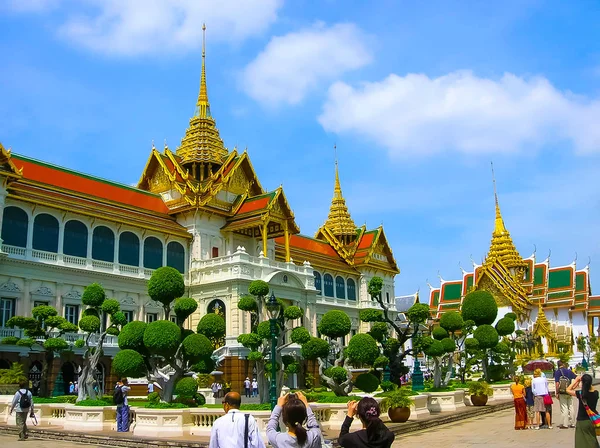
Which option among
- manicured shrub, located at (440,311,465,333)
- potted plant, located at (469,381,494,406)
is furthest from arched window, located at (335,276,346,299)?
potted plant, located at (469,381,494,406)

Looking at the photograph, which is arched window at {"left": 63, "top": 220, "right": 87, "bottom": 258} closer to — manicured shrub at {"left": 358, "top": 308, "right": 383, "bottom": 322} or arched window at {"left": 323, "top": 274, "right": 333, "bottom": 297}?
manicured shrub at {"left": 358, "top": 308, "right": 383, "bottom": 322}

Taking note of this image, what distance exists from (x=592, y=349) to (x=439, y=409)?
5108 cm

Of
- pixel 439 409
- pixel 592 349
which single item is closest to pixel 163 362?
pixel 439 409

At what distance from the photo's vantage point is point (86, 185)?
36.5 meters

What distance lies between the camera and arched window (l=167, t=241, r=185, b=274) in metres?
37.6

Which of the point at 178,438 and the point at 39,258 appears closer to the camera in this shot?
the point at 178,438

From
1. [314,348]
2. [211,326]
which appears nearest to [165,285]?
[211,326]

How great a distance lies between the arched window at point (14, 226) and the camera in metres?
30.1

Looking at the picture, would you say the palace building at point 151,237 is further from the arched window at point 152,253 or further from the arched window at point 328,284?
the arched window at point 328,284

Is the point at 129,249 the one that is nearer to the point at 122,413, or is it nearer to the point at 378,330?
the point at 378,330

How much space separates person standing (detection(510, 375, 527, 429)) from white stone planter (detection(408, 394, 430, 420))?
11.7 feet

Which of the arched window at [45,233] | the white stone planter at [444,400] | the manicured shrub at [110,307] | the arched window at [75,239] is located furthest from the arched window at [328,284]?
the manicured shrub at [110,307]

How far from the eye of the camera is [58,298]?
3170 cm

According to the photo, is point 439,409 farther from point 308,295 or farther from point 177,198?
point 177,198
